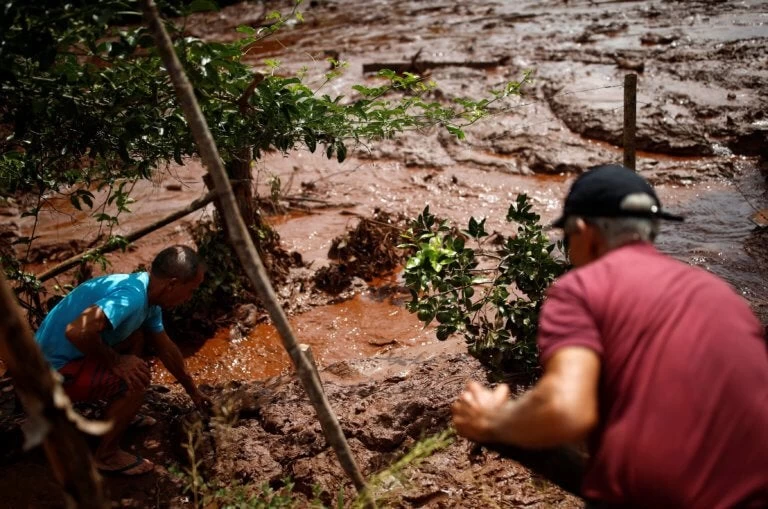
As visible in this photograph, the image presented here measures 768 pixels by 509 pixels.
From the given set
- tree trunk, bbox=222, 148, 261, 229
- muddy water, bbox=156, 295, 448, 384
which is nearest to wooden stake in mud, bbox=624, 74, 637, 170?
muddy water, bbox=156, 295, 448, 384

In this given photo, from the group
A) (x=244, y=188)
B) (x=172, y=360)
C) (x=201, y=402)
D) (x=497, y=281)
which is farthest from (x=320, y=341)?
(x=497, y=281)

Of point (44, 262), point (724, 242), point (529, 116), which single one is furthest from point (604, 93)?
point (44, 262)

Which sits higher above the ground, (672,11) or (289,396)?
(672,11)

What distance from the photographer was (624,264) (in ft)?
5.03

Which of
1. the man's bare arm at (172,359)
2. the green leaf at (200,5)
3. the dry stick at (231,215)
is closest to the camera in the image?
the dry stick at (231,215)

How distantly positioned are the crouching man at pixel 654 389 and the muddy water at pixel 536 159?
8.98 ft

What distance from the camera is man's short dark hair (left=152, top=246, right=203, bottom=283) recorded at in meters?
3.08

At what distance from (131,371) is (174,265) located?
567 mm

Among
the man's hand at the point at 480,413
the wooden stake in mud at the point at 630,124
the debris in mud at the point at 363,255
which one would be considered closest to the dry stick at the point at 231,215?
the man's hand at the point at 480,413

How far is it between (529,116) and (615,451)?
7399 millimetres

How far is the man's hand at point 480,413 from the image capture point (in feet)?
5.27

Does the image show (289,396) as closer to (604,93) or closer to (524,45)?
(604,93)

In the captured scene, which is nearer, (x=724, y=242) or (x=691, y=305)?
(x=691, y=305)

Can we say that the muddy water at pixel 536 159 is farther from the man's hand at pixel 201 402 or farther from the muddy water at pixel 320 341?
the man's hand at pixel 201 402
